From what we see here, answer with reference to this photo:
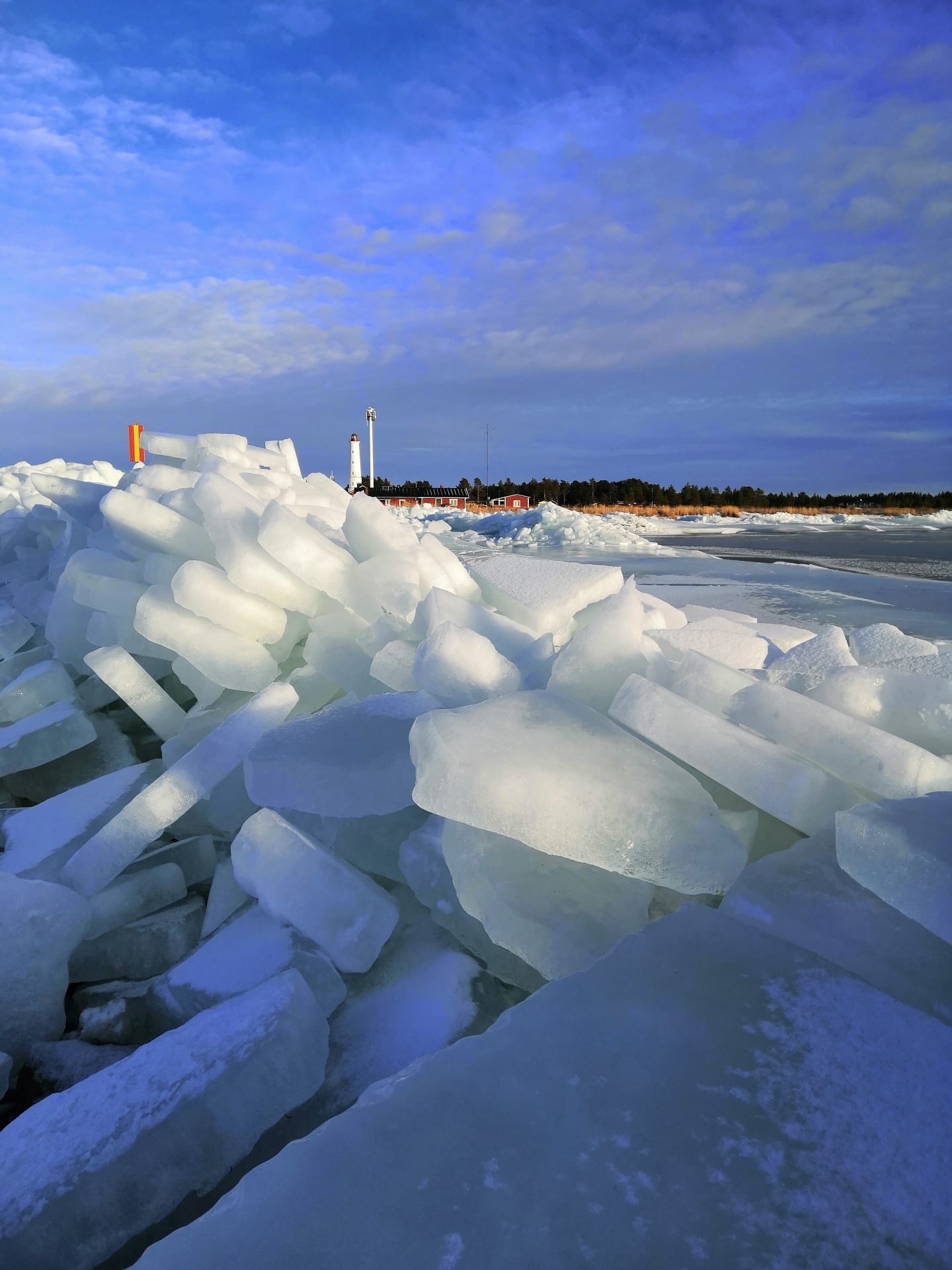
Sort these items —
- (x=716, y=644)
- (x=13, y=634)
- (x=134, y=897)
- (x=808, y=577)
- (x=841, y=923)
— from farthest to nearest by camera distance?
(x=808, y=577), (x=13, y=634), (x=716, y=644), (x=134, y=897), (x=841, y=923)

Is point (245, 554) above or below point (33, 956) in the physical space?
above

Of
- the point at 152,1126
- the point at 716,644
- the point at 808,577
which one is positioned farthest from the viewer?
the point at 808,577

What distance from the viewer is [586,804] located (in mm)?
857

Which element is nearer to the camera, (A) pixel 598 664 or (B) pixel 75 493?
(A) pixel 598 664

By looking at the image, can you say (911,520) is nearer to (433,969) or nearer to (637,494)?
(637,494)

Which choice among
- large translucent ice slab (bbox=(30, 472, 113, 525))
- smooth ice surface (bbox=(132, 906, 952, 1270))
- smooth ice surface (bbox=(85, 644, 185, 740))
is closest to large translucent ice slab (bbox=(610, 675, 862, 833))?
smooth ice surface (bbox=(132, 906, 952, 1270))

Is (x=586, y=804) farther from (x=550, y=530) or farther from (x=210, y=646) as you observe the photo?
(x=550, y=530)

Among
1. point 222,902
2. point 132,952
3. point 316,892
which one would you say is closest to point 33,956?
point 132,952

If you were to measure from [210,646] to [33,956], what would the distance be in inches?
27.9

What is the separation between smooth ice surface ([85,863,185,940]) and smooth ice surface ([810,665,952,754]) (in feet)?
3.32

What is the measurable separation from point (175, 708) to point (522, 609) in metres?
0.77

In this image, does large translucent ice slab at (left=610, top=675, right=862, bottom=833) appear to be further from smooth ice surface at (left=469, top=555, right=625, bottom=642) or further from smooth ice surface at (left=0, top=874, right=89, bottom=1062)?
smooth ice surface at (left=0, top=874, right=89, bottom=1062)

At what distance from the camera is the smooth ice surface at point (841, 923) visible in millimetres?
720

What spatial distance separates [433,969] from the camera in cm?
90
